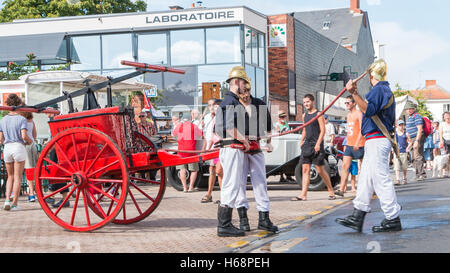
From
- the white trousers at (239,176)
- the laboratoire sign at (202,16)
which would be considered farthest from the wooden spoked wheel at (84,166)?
the laboratoire sign at (202,16)

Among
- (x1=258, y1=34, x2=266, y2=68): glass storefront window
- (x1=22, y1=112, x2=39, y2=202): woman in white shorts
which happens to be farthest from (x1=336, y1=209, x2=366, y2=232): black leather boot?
(x1=258, y1=34, x2=266, y2=68): glass storefront window

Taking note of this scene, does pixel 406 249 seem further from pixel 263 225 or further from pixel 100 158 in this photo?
pixel 100 158

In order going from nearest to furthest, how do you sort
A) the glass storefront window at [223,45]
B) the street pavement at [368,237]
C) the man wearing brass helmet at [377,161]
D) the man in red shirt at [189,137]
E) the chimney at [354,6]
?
the street pavement at [368,237], the man wearing brass helmet at [377,161], the man in red shirt at [189,137], the glass storefront window at [223,45], the chimney at [354,6]

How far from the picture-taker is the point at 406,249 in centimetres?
615

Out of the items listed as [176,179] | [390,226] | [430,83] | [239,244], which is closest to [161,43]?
[176,179]

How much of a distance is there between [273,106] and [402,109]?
1194cm

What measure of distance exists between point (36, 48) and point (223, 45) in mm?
9683

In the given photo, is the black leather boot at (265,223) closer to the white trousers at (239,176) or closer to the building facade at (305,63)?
the white trousers at (239,176)

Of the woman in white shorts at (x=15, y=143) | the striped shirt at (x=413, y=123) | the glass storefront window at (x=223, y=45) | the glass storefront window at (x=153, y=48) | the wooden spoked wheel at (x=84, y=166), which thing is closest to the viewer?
the wooden spoked wheel at (x=84, y=166)

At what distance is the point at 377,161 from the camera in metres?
7.36

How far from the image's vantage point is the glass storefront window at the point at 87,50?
1442 inches

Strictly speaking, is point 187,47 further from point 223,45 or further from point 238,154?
point 238,154

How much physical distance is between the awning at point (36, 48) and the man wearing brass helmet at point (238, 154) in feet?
86.0

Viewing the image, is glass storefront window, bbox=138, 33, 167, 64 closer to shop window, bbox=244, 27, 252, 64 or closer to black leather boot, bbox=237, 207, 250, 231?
shop window, bbox=244, 27, 252, 64
